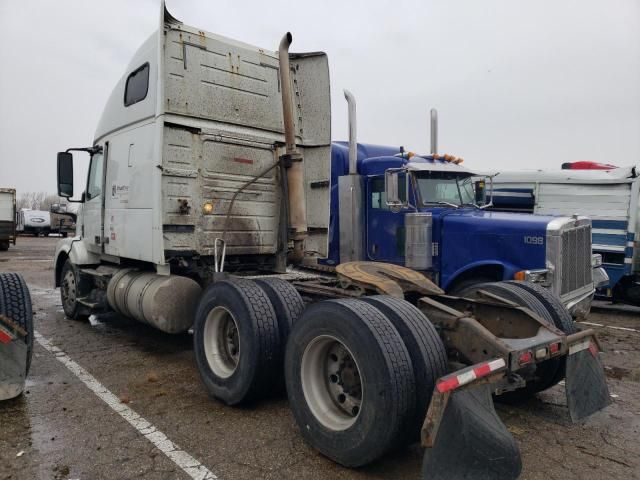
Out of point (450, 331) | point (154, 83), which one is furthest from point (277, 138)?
point (450, 331)

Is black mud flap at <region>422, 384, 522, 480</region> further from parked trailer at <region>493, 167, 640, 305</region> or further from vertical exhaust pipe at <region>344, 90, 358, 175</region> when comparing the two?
parked trailer at <region>493, 167, 640, 305</region>

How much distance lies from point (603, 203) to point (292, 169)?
7479 mm

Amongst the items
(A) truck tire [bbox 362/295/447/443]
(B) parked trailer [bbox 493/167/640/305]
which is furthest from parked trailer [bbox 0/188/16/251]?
(A) truck tire [bbox 362/295/447/443]

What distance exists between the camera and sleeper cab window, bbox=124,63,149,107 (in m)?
5.71

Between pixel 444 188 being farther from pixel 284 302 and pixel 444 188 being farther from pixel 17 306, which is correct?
pixel 17 306

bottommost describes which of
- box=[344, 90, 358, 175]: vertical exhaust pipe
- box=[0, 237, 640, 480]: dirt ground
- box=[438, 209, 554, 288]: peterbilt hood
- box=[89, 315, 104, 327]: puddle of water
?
box=[0, 237, 640, 480]: dirt ground

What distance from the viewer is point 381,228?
764 cm

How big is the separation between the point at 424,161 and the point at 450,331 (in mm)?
4690

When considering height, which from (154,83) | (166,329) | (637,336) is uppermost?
(154,83)

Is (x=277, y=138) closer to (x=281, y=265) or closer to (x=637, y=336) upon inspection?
(x=281, y=265)

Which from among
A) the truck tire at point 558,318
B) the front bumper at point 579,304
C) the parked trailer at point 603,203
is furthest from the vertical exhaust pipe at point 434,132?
the truck tire at point 558,318

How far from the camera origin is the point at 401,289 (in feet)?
14.0

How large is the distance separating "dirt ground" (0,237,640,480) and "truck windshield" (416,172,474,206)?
299cm

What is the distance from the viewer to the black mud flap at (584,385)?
11.0 ft
